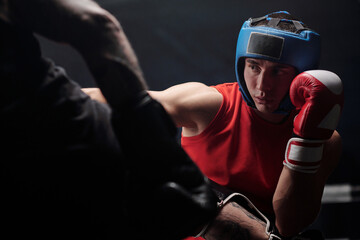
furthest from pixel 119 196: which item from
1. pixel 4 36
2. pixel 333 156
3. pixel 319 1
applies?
pixel 319 1

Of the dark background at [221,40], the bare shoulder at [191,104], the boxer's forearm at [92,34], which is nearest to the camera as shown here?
the boxer's forearm at [92,34]

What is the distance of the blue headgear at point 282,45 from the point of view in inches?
39.2

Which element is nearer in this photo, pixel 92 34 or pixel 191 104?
pixel 92 34

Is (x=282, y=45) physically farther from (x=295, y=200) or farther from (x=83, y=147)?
(x=83, y=147)

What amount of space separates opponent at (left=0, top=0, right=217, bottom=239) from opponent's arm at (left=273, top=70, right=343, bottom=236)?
20.3 inches

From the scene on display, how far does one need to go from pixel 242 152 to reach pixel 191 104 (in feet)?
0.77

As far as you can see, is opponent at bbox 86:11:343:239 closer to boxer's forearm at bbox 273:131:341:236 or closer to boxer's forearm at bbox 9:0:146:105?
boxer's forearm at bbox 273:131:341:236

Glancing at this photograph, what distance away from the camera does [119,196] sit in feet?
1.54

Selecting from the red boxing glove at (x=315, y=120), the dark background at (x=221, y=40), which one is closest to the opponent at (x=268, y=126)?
the red boxing glove at (x=315, y=120)

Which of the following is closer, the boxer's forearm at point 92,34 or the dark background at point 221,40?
the boxer's forearm at point 92,34

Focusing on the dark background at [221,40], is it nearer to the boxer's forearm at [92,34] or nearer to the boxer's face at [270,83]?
the boxer's face at [270,83]

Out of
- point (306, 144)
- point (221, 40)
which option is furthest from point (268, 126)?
point (221, 40)

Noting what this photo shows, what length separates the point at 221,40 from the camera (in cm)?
175

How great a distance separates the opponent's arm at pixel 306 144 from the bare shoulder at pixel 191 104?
256 mm
